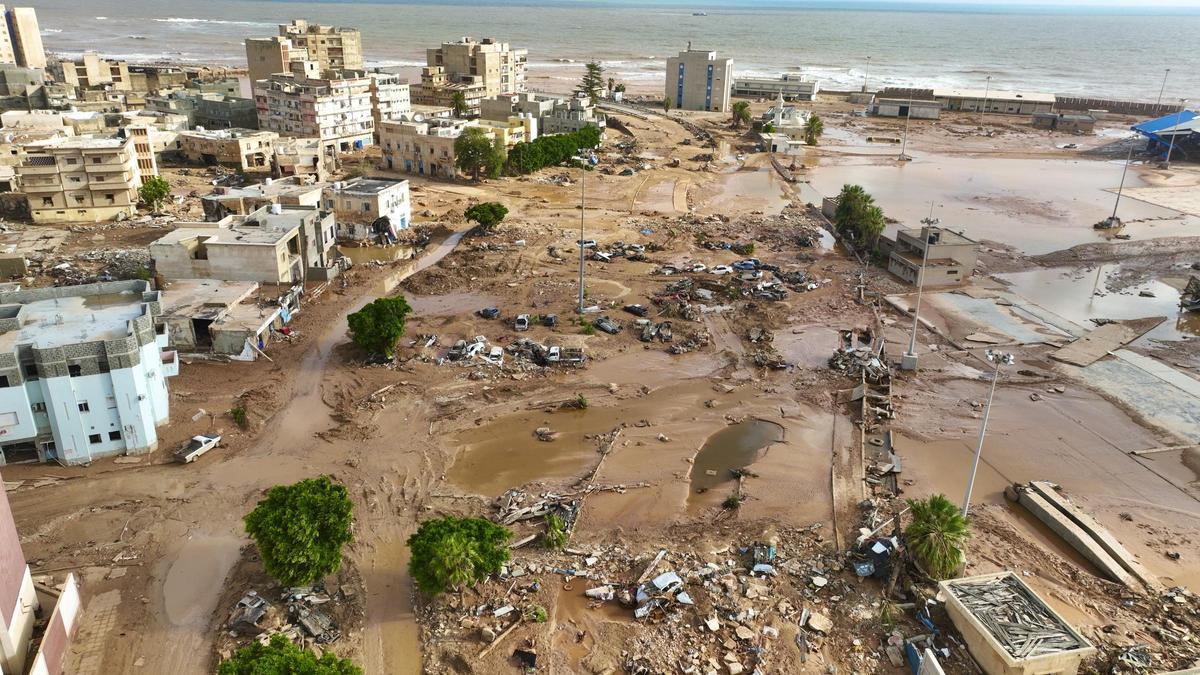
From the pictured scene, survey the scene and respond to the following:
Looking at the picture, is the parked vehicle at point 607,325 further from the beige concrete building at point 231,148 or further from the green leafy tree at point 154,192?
the beige concrete building at point 231,148

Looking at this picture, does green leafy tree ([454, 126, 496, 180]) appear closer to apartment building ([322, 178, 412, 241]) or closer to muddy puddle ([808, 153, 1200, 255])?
apartment building ([322, 178, 412, 241])

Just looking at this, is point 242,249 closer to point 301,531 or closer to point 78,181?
point 78,181

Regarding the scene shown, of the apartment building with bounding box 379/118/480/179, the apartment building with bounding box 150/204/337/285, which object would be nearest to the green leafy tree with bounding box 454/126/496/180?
the apartment building with bounding box 379/118/480/179

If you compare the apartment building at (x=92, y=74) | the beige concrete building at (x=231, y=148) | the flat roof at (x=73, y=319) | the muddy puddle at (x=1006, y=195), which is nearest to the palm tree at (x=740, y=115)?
the muddy puddle at (x=1006, y=195)

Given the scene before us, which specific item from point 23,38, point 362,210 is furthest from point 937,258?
point 23,38

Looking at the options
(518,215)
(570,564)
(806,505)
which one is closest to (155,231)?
(518,215)
